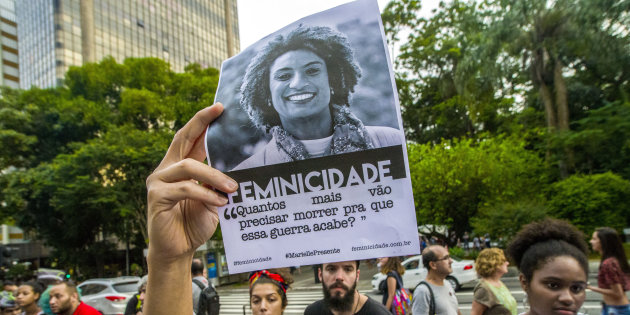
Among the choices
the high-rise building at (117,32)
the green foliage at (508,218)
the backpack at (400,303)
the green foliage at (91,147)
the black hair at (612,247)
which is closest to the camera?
the black hair at (612,247)

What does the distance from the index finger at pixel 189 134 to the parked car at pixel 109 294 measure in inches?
505

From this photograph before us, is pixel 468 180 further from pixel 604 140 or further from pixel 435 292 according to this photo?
pixel 435 292

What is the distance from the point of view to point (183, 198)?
1.33 meters

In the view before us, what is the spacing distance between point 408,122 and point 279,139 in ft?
93.1

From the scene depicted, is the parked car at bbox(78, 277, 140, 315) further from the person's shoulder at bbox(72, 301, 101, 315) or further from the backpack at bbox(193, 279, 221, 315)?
the person's shoulder at bbox(72, 301, 101, 315)

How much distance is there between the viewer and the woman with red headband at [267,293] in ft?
11.1

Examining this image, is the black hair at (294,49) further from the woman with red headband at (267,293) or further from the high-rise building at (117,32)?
the high-rise building at (117,32)

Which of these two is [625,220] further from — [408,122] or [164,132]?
[164,132]

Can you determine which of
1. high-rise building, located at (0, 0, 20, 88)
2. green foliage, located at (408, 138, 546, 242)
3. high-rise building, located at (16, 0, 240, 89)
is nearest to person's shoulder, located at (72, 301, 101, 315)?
green foliage, located at (408, 138, 546, 242)

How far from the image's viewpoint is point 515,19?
1817 centimetres

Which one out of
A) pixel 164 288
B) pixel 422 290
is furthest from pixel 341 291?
pixel 164 288

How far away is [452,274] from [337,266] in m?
10.9

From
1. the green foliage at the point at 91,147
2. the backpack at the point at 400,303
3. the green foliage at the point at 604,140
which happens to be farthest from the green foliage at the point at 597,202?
the green foliage at the point at 91,147

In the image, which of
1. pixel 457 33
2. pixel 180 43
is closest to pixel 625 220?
pixel 457 33
